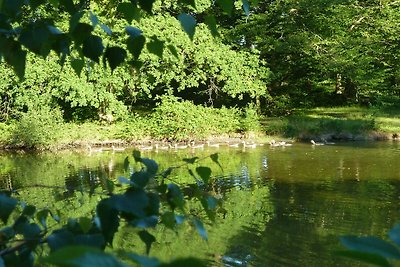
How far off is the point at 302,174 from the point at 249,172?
1132mm

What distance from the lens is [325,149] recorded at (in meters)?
15.0

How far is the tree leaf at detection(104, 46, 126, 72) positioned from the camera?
4.66ft

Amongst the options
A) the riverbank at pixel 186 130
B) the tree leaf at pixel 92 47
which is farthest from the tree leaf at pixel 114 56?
the riverbank at pixel 186 130

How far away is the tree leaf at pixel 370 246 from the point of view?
0.56 m

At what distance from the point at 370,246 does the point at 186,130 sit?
57.0 ft

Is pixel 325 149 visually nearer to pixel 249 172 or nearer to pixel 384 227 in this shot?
pixel 249 172

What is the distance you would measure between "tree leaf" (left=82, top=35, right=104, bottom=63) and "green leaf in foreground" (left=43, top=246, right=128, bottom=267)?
0.95m

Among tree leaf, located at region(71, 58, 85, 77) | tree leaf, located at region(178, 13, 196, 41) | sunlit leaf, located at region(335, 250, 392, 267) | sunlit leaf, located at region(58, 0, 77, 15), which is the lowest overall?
sunlit leaf, located at region(335, 250, 392, 267)

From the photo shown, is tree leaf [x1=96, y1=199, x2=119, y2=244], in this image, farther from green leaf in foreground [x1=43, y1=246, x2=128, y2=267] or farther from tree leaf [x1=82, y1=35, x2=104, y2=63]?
green leaf in foreground [x1=43, y1=246, x2=128, y2=267]

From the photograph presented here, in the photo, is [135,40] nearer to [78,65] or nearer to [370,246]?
[78,65]

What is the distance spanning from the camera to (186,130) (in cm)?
1794

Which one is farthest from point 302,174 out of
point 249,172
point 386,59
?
point 386,59

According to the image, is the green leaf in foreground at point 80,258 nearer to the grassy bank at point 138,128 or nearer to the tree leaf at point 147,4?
the tree leaf at point 147,4

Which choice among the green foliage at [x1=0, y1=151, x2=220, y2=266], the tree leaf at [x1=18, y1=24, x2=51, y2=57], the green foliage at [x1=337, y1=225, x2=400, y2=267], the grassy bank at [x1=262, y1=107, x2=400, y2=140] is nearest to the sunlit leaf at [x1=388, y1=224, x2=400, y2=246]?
the green foliage at [x1=337, y1=225, x2=400, y2=267]
